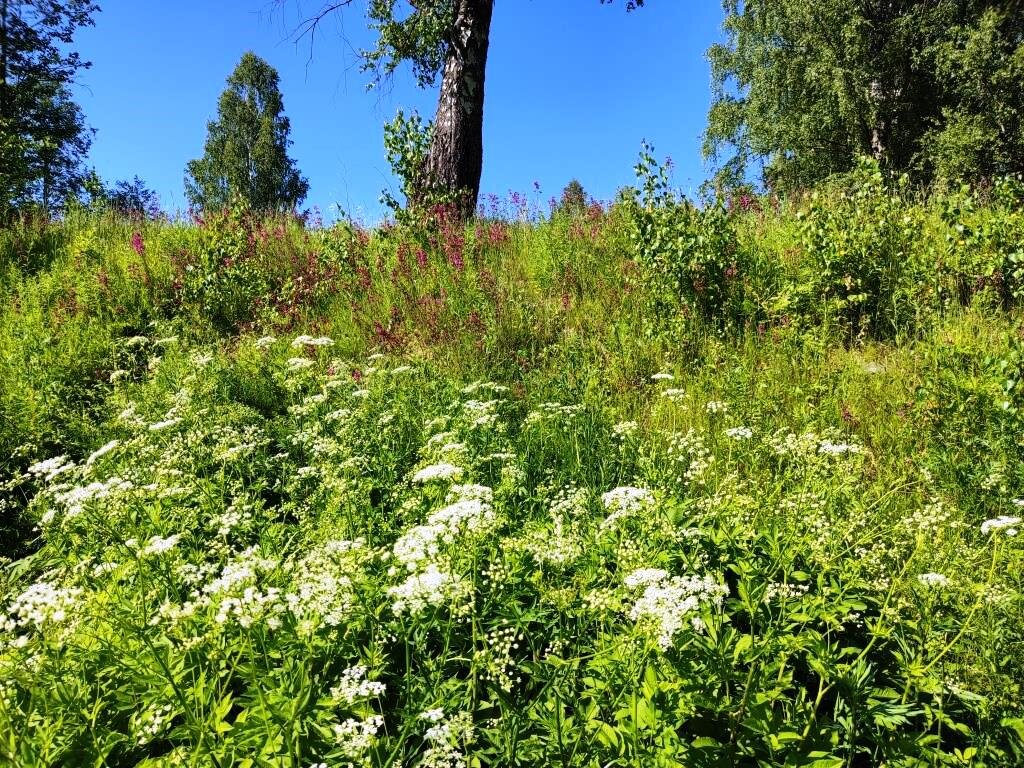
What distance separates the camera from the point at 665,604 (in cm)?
199

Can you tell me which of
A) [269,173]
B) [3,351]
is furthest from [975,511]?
[269,173]

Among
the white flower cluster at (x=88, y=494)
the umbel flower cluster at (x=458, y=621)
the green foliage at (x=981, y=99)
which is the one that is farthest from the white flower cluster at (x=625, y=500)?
the green foliage at (x=981, y=99)

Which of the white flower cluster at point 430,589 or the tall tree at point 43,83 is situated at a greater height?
the tall tree at point 43,83

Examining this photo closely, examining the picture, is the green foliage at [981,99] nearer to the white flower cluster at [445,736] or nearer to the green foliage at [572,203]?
the green foliage at [572,203]

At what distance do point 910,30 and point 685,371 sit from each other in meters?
27.9

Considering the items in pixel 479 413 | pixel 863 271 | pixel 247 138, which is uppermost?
pixel 247 138

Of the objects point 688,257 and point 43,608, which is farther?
point 688,257

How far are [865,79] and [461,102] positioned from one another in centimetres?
2356

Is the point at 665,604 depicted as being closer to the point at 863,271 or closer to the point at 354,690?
the point at 354,690

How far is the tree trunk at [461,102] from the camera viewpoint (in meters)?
10.1

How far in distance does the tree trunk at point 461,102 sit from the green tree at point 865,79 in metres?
19.1

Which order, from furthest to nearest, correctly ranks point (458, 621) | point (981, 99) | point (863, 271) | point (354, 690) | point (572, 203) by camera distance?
point (981, 99), point (572, 203), point (863, 271), point (458, 621), point (354, 690)

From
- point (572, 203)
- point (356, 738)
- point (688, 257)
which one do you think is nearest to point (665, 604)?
point (356, 738)

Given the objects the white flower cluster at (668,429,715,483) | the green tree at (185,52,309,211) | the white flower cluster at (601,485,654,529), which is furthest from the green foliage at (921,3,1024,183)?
the green tree at (185,52,309,211)
